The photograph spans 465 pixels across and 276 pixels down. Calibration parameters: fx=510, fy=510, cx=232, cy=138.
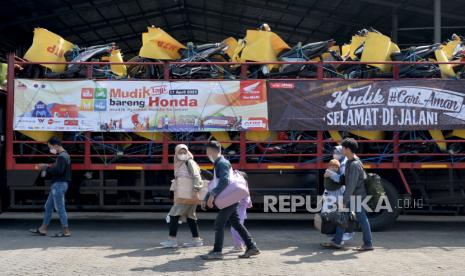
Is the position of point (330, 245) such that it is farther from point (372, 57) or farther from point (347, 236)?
point (372, 57)

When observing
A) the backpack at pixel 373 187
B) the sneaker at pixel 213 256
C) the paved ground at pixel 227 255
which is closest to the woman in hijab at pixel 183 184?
the paved ground at pixel 227 255

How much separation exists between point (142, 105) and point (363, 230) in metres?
4.16

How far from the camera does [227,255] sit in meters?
6.85

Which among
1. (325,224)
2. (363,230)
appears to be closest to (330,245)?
(325,224)

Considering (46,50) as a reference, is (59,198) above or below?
below

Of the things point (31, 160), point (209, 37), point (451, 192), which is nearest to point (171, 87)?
point (31, 160)

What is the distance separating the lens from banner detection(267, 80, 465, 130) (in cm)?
872

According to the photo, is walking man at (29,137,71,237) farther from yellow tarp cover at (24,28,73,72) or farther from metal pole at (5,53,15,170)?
yellow tarp cover at (24,28,73,72)

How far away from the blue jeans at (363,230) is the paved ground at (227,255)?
0.59 ft

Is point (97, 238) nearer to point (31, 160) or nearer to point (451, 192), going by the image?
point (31, 160)

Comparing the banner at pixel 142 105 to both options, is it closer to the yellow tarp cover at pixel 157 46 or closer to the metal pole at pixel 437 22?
the yellow tarp cover at pixel 157 46

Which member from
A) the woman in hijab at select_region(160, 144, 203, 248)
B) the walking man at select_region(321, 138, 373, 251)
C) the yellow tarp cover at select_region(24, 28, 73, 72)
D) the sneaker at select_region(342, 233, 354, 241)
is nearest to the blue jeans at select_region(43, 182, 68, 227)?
the woman in hijab at select_region(160, 144, 203, 248)

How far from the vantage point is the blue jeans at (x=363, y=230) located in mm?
7098

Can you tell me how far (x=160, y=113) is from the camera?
869 cm
